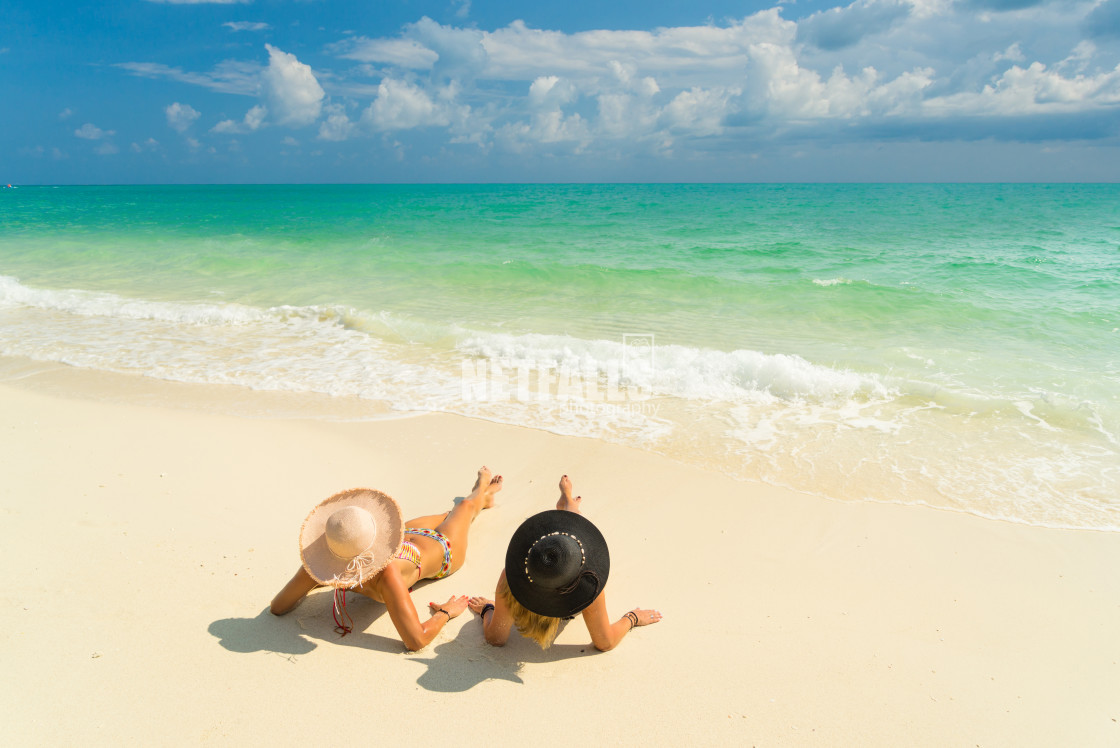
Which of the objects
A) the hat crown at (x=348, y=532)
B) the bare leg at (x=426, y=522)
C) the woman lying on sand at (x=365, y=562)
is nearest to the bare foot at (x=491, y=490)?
the bare leg at (x=426, y=522)

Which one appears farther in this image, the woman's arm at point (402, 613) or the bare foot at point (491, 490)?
the bare foot at point (491, 490)

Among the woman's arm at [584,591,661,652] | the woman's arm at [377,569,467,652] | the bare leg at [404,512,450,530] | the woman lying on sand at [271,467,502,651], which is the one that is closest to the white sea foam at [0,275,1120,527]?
the bare leg at [404,512,450,530]

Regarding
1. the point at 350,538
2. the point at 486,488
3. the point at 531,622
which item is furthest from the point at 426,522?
the point at 531,622

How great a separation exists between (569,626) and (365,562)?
4.00 ft

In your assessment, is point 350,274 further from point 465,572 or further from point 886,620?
point 886,620

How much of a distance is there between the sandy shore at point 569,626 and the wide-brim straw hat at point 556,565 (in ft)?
1.69

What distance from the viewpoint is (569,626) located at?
346cm

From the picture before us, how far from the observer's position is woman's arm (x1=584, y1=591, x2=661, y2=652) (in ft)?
10.1

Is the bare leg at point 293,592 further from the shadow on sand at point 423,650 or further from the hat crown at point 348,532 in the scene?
the hat crown at point 348,532

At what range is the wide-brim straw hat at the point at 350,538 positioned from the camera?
293 centimetres

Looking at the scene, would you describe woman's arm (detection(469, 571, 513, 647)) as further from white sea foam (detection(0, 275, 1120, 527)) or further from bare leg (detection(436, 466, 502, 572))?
white sea foam (detection(0, 275, 1120, 527))

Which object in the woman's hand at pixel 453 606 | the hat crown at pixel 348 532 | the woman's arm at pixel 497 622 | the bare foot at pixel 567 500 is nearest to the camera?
the hat crown at pixel 348 532

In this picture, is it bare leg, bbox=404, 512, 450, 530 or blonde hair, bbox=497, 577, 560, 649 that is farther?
bare leg, bbox=404, 512, 450, 530

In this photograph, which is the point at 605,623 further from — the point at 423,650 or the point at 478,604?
the point at 423,650
